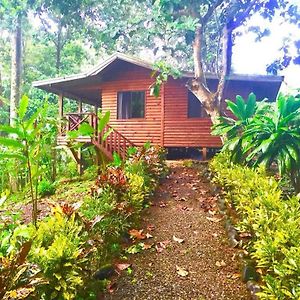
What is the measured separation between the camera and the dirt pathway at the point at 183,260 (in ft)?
10.8

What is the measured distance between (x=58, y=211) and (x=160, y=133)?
374 inches

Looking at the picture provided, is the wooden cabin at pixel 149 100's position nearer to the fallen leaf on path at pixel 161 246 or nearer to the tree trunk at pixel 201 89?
the tree trunk at pixel 201 89

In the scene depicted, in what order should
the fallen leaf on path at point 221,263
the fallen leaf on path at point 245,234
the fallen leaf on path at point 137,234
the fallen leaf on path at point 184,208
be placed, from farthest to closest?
the fallen leaf on path at point 184,208, the fallen leaf on path at point 137,234, the fallen leaf on path at point 245,234, the fallen leaf on path at point 221,263

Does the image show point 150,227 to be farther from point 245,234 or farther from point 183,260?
point 245,234

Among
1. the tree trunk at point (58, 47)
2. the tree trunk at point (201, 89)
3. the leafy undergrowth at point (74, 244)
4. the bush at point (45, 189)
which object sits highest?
the tree trunk at point (58, 47)

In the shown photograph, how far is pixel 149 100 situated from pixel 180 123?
1651mm

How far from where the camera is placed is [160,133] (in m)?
12.7

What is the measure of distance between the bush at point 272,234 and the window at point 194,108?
812 centimetres

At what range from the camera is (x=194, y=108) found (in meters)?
13.3

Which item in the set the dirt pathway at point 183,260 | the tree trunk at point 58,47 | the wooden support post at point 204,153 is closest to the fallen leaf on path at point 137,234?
the dirt pathway at point 183,260

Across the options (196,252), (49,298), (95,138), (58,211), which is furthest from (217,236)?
(95,138)

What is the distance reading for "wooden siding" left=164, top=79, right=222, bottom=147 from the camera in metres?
12.3

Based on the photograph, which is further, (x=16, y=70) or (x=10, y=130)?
(x=16, y=70)

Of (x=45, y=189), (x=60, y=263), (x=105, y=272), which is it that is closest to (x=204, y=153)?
(x=45, y=189)
